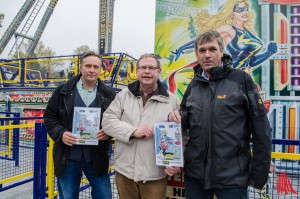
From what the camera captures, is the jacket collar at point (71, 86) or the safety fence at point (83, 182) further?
the jacket collar at point (71, 86)

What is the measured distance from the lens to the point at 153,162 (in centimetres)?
224

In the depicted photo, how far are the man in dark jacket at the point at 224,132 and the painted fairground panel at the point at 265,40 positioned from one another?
2723mm

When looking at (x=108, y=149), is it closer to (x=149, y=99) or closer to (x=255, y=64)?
(x=149, y=99)

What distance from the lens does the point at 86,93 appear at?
110 inches

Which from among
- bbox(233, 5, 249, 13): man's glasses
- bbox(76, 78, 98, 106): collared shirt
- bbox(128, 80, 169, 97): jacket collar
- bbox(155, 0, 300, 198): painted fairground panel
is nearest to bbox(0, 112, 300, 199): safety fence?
bbox(155, 0, 300, 198): painted fairground panel

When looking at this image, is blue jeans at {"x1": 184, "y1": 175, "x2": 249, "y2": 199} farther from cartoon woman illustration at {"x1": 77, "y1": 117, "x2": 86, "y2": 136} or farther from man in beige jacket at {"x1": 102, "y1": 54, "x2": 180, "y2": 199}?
cartoon woman illustration at {"x1": 77, "y1": 117, "x2": 86, "y2": 136}

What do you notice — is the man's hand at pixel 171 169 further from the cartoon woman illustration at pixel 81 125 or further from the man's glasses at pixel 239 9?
the man's glasses at pixel 239 9

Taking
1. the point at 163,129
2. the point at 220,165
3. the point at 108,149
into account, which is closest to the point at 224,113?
the point at 220,165

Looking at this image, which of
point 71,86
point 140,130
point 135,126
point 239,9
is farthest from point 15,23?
point 140,130

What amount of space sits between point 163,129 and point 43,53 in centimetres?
4697

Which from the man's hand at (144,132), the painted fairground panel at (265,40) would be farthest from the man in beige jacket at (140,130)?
the painted fairground panel at (265,40)

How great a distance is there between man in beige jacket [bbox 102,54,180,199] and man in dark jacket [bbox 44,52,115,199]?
39 centimetres

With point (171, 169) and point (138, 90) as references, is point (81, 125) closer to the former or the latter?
point (138, 90)

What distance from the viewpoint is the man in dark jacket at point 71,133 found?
2.67 m
